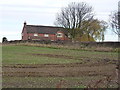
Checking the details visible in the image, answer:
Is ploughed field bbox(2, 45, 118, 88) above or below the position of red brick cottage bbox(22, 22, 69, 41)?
below

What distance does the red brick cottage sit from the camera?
293ft

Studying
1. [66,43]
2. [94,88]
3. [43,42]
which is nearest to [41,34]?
[43,42]

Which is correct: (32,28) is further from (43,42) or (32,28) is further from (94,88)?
(94,88)

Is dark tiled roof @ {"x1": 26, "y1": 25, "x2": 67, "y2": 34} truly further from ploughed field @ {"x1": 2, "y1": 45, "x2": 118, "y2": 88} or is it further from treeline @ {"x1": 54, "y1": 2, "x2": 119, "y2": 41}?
ploughed field @ {"x1": 2, "y1": 45, "x2": 118, "y2": 88}

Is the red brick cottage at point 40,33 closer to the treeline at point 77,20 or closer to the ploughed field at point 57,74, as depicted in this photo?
the treeline at point 77,20

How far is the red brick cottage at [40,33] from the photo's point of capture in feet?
293

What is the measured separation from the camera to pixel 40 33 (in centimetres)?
9194

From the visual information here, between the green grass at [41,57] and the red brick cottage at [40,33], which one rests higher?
the red brick cottage at [40,33]

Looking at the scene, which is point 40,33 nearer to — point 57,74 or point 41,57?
point 41,57

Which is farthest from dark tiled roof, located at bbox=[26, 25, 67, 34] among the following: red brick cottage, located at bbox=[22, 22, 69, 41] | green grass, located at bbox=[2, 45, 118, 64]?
green grass, located at bbox=[2, 45, 118, 64]

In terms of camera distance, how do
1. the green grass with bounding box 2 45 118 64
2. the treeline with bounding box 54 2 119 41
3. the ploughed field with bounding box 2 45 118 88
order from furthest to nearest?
1. the treeline with bounding box 54 2 119 41
2. the green grass with bounding box 2 45 118 64
3. the ploughed field with bounding box 2 45 118 88

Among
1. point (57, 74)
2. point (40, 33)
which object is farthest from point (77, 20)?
point (57, 74)

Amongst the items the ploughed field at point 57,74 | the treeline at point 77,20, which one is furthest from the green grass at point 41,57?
the treeline at point 77,20

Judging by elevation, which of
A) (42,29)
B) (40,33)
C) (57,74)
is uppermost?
(42,29)
